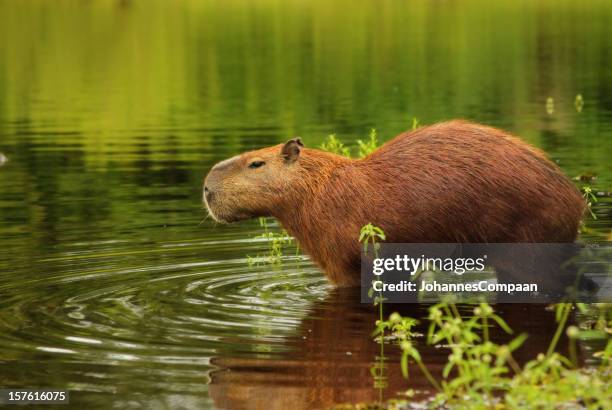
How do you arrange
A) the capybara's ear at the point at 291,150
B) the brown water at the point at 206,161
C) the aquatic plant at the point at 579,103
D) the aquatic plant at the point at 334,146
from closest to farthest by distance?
1. the brown water at the point at 206,161
2. the capybara's ear at the point at 291,150
3. the aquatic plant at the point at 334,146
4. the aquatic plant at the point at 579,103

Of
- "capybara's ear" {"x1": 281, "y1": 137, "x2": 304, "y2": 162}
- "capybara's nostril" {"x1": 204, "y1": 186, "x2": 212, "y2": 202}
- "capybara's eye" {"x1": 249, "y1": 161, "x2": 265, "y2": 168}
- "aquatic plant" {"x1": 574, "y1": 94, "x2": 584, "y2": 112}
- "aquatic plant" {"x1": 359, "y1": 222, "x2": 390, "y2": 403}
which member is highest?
"capybara's ear" {"x1": 281, "y1": 137, "x2": 304, "y2": 162}

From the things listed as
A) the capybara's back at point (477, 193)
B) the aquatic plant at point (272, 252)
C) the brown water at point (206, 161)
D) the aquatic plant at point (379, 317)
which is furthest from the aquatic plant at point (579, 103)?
the aquatic plant at point (379, 317)

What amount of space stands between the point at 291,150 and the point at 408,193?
1.01 metres

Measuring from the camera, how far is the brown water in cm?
866

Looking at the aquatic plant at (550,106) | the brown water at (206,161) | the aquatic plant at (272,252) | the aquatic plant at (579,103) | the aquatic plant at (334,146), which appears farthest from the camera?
the aquatic plant at (579,103)

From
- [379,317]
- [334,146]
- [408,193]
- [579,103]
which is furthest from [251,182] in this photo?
[579,103]

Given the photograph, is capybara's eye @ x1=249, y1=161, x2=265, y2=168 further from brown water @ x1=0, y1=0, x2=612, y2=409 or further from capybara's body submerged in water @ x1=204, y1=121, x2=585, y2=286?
brown water @ x1=0, y1=0, x2=612, y2=409

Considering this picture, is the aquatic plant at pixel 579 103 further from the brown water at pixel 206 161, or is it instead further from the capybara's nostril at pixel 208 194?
the capybara's nostril at pixel 208 194

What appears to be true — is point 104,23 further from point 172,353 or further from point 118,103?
point 172,353

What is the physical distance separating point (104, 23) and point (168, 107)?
28348 millimetres

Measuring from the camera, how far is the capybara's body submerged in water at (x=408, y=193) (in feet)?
33.7

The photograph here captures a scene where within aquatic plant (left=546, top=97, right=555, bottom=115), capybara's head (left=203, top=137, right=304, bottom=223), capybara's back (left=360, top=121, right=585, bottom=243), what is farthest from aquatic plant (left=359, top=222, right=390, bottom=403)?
aquatic plant (left=546, top=97, right=555, bottom=115)

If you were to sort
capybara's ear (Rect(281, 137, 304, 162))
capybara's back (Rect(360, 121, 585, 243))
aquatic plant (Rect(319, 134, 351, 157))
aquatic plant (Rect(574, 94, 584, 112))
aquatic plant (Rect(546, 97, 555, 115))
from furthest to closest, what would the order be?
1. aquatic plant (Rect(574, 94, 584, 112))
2. aquatic plant (Rect(546, 97, 555, 115))
3. aquatic plant (Rect(319, 134, 351, 157))
4. capybara's ear (Rect(281, 137, 304, 162))
5. capybara's back (Rect(360, 121, 585, 243))

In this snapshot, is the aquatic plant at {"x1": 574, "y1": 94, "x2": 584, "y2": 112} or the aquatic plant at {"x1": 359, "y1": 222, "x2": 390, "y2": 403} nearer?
the aquatic plant at {"x1": 359, "y1": 222, "x2": 390, "y2": 403}
